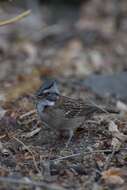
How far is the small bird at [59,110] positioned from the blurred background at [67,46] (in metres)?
1.72

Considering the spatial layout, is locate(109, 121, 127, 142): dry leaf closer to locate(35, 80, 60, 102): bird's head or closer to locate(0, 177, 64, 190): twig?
locate(35, 80, 60, 102): bird's head

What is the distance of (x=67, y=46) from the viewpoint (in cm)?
1129

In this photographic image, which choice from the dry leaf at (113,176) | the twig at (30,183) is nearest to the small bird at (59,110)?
the dry leaf at (113,176)

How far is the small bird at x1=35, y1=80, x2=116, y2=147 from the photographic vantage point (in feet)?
19.0

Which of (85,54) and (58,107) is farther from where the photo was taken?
(85,54)

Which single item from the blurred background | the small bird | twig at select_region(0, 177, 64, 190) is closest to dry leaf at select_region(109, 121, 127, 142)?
the small bird

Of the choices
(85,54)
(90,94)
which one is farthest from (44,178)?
(85,54)

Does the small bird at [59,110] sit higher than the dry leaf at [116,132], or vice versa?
the small bird at [59,110]

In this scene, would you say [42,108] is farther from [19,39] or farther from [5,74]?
[19,39]

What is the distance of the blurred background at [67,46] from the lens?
8838mm

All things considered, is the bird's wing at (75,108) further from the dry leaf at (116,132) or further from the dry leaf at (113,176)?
the dry leaf at (113,176)

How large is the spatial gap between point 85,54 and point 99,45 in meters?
0.70

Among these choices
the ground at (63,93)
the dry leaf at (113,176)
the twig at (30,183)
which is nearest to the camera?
the twig at (30,183)

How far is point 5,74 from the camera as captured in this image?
932 cm
